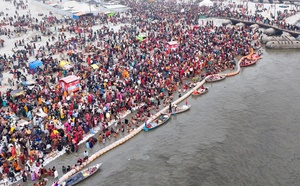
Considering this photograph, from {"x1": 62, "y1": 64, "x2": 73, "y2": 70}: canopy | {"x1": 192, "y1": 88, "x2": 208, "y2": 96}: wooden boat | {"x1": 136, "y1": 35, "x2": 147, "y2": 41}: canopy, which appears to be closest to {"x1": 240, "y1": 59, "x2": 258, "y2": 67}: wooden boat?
{"x1": 192, "y1": 88, "x2": 208, "y2": 96}: wooden boat

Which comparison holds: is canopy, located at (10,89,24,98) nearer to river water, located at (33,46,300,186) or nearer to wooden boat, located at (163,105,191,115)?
river water, located at (33,46,300,186)

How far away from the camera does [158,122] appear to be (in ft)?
103

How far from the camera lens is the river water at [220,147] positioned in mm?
24406

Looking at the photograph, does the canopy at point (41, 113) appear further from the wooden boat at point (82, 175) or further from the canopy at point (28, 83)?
the wooden boat at point (82, 175)

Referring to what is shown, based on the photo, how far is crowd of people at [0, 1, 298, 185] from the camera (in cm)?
2802

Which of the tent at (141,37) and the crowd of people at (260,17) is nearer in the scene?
the tent at (141,37)

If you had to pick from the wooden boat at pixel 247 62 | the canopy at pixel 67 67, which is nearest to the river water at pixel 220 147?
the wooden boat at pixel 247 62

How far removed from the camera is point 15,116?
31.9 metres

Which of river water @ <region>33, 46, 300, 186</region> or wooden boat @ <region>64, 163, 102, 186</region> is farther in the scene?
river water @ <region>33, 46, 300, 186</region>

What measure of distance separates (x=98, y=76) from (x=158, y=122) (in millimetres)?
11573

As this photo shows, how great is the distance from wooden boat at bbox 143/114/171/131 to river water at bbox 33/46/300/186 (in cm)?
48

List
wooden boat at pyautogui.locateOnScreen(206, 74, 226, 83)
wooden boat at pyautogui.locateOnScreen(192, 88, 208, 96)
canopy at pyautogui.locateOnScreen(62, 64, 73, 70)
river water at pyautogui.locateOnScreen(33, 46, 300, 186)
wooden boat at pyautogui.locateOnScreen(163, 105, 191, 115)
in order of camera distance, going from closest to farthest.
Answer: river water at pyautogui.locateOnScreen(33, 46, 300, 186)
wooden boat at pyautogui.locateOnScreen(163, 105, 191, 115)
wooden boat at pyautogui.locateOnScreen(192, 88, 208, 96)
wooden boat at pyautogui.locateOnScreen(206, 74, 226, 83)
canopy at pyautogui.locateOnScreen(62, 64, 73, 70)

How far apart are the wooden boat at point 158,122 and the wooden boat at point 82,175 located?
266 inches

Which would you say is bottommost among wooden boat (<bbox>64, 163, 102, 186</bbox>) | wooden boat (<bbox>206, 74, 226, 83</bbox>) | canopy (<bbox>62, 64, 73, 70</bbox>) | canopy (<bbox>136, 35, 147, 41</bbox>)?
wooden boat (<bbox>64, 163, 102, 186</bbox>)
